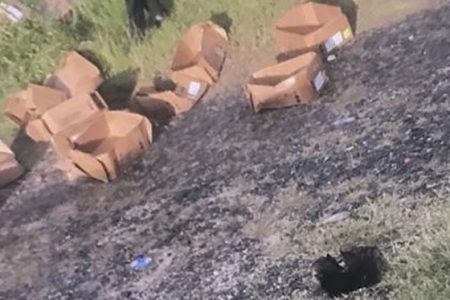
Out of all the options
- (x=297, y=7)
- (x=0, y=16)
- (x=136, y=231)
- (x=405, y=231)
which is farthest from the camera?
(x=0, y=16)

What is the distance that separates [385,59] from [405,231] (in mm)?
1197

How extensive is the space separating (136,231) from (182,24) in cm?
135

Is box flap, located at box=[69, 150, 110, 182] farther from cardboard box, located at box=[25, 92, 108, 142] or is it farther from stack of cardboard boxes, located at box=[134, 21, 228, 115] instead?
stack of cardboard boxes, located at box=[134, 21, 228, 115]

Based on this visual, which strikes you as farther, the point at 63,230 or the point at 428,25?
the point at 428,25

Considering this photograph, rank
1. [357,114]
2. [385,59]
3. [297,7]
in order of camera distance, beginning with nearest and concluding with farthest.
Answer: [357,114], [385,59], [297,7]

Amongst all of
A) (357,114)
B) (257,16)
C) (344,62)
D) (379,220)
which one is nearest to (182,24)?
(257,16)

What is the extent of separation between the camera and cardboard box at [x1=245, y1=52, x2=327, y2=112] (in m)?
4.14

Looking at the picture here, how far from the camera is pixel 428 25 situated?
170 inches

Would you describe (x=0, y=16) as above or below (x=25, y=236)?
above

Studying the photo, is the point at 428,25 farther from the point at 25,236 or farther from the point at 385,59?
the point at 25,236

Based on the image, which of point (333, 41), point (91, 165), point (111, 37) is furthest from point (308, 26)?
point (91, 165)

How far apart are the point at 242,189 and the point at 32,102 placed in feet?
3.72

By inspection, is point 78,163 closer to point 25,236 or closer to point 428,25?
point 25,236

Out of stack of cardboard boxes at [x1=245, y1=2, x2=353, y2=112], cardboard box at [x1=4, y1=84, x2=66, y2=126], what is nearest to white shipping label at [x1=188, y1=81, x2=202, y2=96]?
stack of cardboard boxes at [x1=245, y1=2, x2=353, y2=112]
